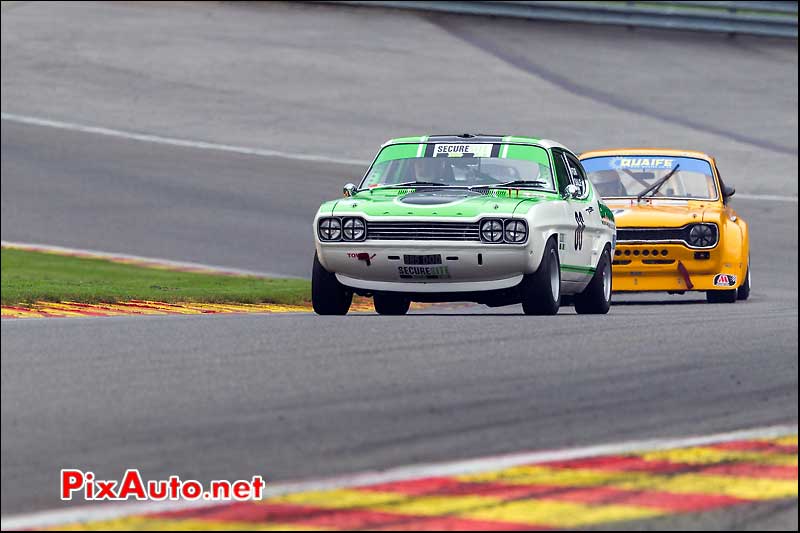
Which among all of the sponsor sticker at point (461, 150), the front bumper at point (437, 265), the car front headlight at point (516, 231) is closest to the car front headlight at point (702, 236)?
the sponsor sticker at point (461, 150)

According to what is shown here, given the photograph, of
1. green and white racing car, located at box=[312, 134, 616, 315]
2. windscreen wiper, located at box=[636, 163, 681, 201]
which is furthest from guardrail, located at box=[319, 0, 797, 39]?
green and white racing car, located at box=[312, 134, 616, 315]

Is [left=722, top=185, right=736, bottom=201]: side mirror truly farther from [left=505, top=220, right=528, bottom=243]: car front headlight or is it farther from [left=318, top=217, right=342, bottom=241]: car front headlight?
[left=318, top=217, right=342, bottom=241]: car front headlight

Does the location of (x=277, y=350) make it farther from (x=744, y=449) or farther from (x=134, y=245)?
(x=134, y=245)

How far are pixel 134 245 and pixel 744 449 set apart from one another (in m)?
13.8

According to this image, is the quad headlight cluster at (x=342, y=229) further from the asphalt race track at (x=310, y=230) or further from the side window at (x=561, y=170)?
the side window at (x=561, y=170)

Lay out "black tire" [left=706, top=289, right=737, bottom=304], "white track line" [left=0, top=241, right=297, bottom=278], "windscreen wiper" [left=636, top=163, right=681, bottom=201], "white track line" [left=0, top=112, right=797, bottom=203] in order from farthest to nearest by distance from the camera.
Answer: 1. "white track line" [left=0, top=112, right=797, bottom=203]
2. "white track line" [left=0, top=241, right=297, bottom=278]
3. "windscreen wiper" [left=636, top=163, right=681, bottom=201]
4. "black tire" [left=706, top=289, right=737, bottom=304]

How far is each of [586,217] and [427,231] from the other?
2.13m

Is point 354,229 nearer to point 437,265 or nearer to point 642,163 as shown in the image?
point 437,265

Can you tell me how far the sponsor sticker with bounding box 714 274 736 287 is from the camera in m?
15.0

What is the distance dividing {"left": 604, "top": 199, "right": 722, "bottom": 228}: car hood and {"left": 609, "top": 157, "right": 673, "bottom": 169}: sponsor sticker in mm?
731

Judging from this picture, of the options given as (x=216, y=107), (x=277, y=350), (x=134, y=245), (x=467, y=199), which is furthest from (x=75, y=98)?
(x=277, y=350)

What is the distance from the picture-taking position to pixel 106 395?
760 cm

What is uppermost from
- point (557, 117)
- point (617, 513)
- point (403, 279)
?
A: point (557, 117)

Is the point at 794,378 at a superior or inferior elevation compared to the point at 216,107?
inferior
